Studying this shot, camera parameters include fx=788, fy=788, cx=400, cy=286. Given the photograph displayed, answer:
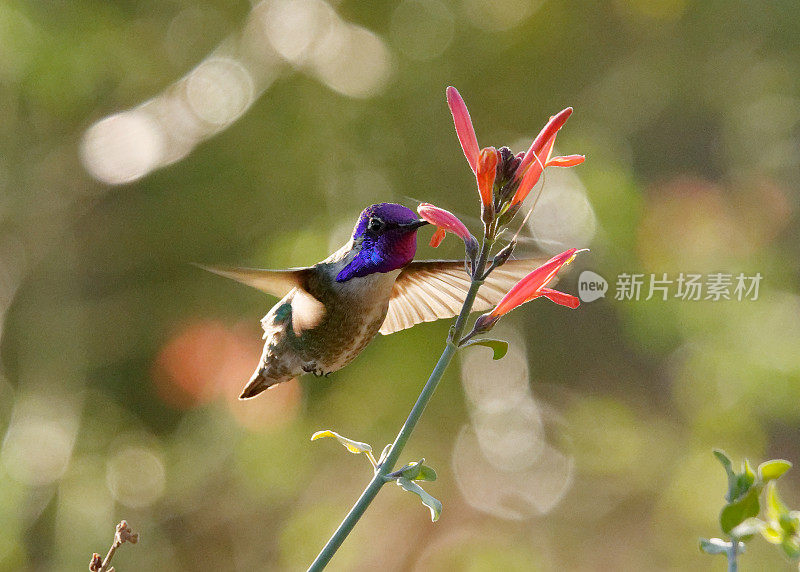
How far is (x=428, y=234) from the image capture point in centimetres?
330

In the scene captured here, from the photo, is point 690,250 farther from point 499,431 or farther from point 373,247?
point 373,247

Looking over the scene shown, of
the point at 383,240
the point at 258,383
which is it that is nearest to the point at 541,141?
the point at 383,240

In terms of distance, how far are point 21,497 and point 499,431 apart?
1.93 meters

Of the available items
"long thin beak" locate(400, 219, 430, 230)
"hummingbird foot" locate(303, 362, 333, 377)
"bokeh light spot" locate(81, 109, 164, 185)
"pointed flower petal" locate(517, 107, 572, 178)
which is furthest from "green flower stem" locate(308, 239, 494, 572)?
"bokeh light spot" locate(81, 109, 164, 185)

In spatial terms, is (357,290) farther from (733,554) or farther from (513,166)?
(733,554)

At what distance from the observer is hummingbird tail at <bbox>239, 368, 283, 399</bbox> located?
1.22m

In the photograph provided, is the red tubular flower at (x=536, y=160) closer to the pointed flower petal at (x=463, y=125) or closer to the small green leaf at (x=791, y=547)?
the pointed flower petal at (x=463, y=125)

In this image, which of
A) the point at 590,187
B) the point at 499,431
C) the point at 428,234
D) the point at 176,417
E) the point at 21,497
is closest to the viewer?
the point at 21,497

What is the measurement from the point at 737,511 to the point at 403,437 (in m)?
0.26

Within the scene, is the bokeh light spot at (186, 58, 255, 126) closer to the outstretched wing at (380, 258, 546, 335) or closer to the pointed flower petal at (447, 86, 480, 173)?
the outstretched wing at (380, 258, 546, 335)

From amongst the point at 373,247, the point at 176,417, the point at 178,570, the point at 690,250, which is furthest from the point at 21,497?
the point at 690,250

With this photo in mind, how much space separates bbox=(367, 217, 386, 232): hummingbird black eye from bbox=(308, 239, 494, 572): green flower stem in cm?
30

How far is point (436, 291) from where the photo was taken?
1.25 metres

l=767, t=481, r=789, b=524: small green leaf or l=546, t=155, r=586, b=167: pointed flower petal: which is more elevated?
l=546, t=155, r=586, b=167: pointed flower petal
